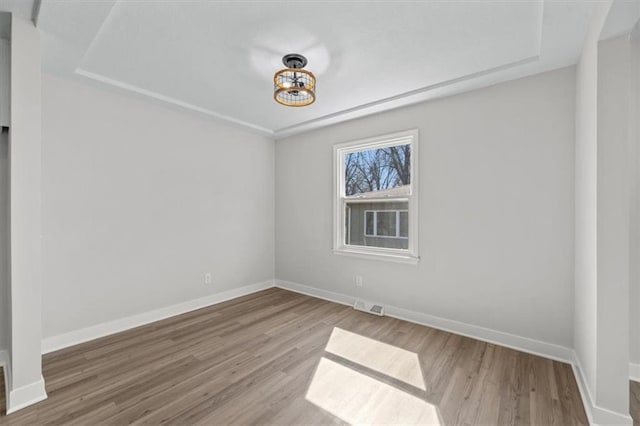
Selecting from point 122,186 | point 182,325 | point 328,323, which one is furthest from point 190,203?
point 328,323

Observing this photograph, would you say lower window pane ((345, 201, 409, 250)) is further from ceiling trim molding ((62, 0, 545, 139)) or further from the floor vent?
ceiling trim molding ((62, 0, 545, 139))

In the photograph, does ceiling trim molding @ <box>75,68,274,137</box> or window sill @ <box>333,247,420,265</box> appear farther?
window sill @ <box>333,247,420,265</box>

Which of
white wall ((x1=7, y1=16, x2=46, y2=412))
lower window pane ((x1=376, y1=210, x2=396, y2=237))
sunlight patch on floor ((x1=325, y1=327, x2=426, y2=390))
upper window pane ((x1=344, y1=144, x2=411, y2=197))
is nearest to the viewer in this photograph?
white wall ((x1=7, y1=16, x2=46, y2=412))

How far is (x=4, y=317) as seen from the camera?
93.4 inches

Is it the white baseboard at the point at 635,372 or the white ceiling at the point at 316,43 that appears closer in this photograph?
the white ceiling at the point at 316,43

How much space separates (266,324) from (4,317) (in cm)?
224

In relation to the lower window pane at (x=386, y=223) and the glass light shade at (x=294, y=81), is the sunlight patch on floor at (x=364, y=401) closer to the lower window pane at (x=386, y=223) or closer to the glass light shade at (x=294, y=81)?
the lower window pane at (x=386, y=223)

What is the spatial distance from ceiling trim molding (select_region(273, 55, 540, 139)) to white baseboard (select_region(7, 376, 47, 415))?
365 centimetres

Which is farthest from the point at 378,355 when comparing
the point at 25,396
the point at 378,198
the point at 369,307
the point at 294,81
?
the point at 25,396

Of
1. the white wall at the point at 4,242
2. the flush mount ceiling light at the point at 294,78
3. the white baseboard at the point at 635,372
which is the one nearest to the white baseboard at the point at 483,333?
the white baseboard at the point at 635,372

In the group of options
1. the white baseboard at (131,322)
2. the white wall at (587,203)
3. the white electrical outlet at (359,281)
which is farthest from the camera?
the white electrical outlet at (359,281)

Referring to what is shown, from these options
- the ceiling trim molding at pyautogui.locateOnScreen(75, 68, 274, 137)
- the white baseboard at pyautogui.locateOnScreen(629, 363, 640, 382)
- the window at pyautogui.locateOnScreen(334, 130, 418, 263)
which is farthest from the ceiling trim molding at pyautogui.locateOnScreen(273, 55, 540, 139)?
the white baseboard at pyautogui.locateOnScreen(629, 363, 640, 382)

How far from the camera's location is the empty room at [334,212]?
5.92 feet

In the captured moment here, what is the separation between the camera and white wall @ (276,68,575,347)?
2.47m
